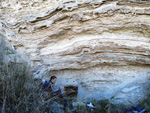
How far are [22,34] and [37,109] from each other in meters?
2.83

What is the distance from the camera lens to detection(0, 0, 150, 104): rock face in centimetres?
372

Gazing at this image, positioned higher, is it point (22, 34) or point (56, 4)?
point (56, 4)

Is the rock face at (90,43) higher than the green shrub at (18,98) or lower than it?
higher

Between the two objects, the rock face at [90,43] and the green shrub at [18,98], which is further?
the rock face at [90,43]

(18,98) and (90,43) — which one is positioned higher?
(90,43)

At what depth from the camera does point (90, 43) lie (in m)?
3.98

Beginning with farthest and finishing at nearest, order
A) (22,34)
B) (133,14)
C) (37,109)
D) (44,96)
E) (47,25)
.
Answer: (22,34)
(47,25)
(133,14)
(44,96)
(37,109)

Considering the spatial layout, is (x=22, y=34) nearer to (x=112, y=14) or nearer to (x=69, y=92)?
(x=69, y=92)

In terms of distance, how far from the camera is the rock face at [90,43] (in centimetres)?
372

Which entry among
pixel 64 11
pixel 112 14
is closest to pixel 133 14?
pixel 112 14

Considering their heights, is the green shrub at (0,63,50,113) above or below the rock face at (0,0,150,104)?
below

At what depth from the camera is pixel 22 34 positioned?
15.0ft

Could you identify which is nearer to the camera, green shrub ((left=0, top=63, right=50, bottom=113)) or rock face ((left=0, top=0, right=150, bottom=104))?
green shrub ((left=0, top=63, right=50, bottom=113))

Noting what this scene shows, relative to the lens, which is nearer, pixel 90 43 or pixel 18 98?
pixel 18 98
